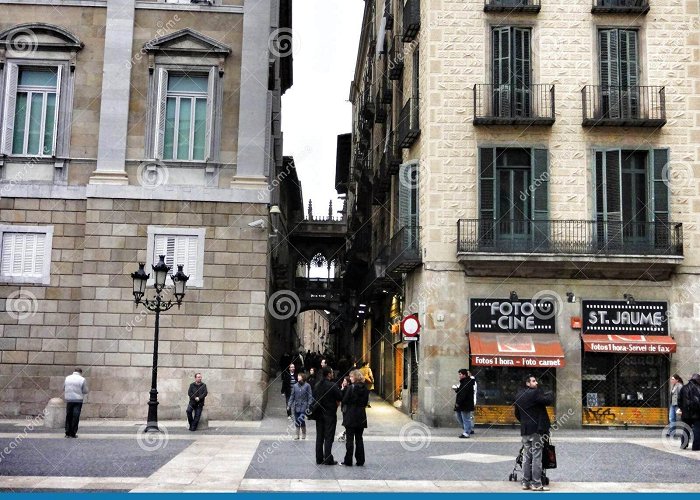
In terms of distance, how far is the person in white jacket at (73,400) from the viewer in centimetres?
1845

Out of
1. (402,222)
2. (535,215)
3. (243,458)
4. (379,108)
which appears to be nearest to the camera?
(243,458)

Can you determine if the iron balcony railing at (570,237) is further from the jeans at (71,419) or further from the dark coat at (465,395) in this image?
the jeans at (71,419)

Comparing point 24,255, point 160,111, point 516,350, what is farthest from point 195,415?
point 160,111

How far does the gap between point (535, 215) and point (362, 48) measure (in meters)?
28.0

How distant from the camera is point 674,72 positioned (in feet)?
79.4

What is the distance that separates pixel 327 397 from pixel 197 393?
6654 millimetres

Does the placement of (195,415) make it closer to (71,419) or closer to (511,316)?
(71,419)

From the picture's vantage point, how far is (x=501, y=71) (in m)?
24.2

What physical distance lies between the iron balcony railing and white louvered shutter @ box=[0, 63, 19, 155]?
12969 millimetres

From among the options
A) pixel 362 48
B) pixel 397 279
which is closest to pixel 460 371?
pixel 397 279

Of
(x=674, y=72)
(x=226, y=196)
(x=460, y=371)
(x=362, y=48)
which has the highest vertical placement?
(x=362, y=48)

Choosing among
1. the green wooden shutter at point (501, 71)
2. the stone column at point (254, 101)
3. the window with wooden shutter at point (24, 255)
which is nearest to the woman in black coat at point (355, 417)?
the stone column at point (254, 101)

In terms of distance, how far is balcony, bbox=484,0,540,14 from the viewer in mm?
24172

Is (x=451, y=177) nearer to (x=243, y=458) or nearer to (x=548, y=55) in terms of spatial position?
(x=548, y=55)
